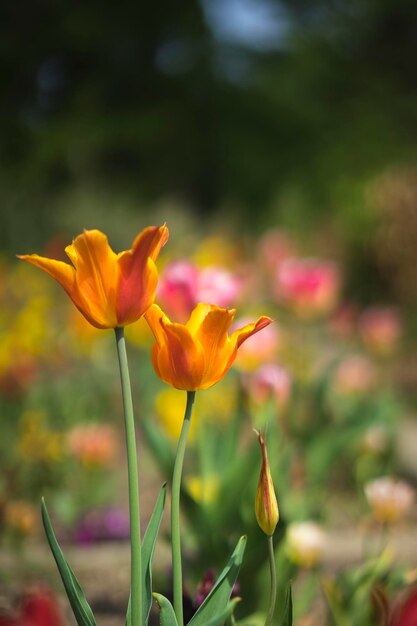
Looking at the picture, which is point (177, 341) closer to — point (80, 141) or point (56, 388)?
point (56, 388)

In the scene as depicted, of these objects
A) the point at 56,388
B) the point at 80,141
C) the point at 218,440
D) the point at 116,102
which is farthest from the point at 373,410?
the point at 116,102

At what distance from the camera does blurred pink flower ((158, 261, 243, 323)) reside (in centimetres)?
182

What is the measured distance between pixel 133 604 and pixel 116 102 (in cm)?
2112

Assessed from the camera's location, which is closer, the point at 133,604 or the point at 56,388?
the point at 133,604

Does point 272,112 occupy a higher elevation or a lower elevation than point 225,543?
higher

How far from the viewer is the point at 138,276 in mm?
988

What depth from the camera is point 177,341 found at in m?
1.01

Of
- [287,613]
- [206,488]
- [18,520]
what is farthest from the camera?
[18,520]

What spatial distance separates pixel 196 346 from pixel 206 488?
982 mm

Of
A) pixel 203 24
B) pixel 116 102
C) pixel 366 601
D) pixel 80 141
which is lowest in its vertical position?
pixel 366 601

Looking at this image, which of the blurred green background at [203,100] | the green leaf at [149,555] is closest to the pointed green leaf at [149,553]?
the green leaf at [149,555]

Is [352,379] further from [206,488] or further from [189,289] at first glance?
[189,289]

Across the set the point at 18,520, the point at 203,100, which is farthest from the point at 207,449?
the point at 203,100

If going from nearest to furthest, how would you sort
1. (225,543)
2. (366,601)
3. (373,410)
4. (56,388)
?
1. (366,601)
2. (225,543)
3. (373,410)
4. (56,388)
